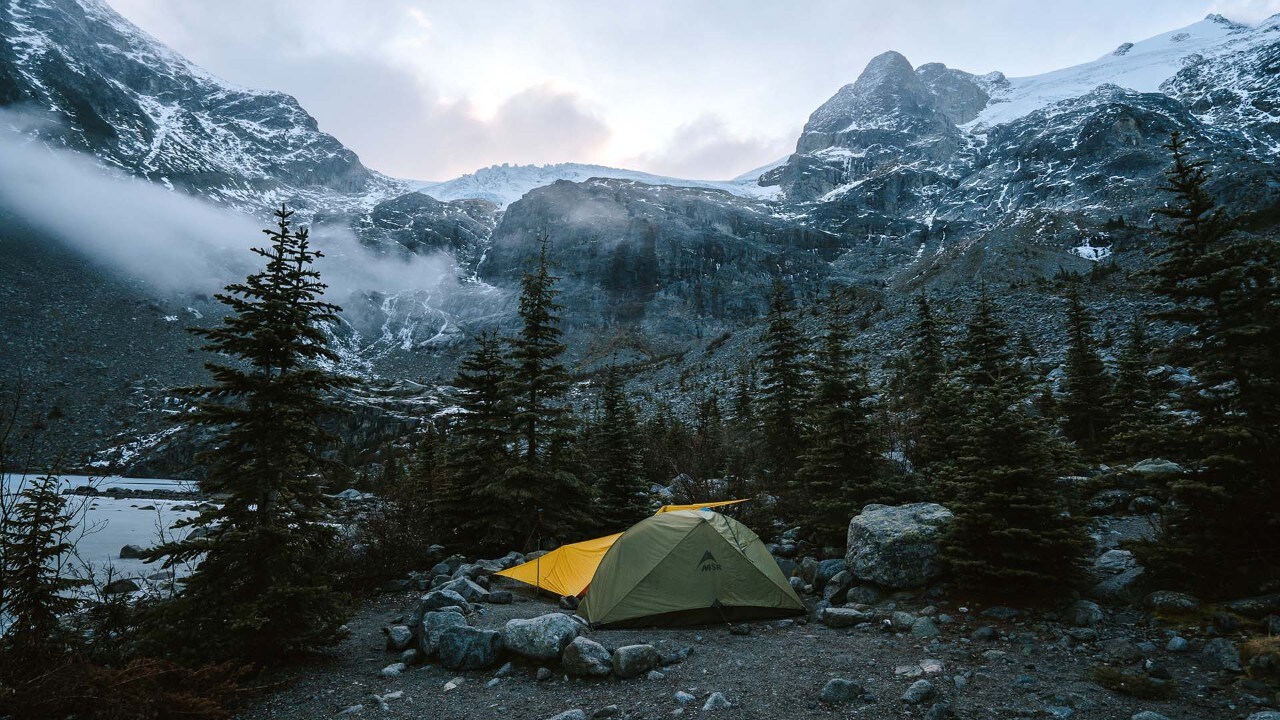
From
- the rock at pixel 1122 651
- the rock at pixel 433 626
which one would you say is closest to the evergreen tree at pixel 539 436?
the rock at pixel 433 626

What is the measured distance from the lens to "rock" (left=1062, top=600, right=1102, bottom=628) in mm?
7223

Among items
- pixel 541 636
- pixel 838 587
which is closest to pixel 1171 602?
pixel 838 587

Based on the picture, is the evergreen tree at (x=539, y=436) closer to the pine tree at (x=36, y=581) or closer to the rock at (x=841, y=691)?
the pine tree at (x=36, y=581)

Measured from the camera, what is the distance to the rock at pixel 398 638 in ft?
29.2

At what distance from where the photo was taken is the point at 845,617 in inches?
347

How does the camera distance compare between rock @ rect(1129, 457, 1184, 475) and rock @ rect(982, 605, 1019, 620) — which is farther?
rock @ rect(1129, 457, 1184, 475)

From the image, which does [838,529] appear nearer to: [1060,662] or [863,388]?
[863,388]

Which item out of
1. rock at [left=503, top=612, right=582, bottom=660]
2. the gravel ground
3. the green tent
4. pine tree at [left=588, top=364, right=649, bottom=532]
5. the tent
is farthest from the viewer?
pine tree at [left=588, top=364, right=649, bottom=532]

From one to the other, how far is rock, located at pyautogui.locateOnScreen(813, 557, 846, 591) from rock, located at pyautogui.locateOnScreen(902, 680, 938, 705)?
4862 millimetres

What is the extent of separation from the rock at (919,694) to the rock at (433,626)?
6412 millimetres

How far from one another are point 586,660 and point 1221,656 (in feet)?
24.2

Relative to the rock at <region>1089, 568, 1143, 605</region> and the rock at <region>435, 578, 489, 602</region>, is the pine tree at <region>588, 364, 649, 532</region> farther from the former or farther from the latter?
the rock at <region>1089, 568, 1143, 605</region>

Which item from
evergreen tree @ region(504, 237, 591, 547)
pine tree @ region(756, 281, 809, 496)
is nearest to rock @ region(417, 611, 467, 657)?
evergreen tree @ region(504, 237, 591, 547)

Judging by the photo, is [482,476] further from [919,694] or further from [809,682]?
[919,694]
